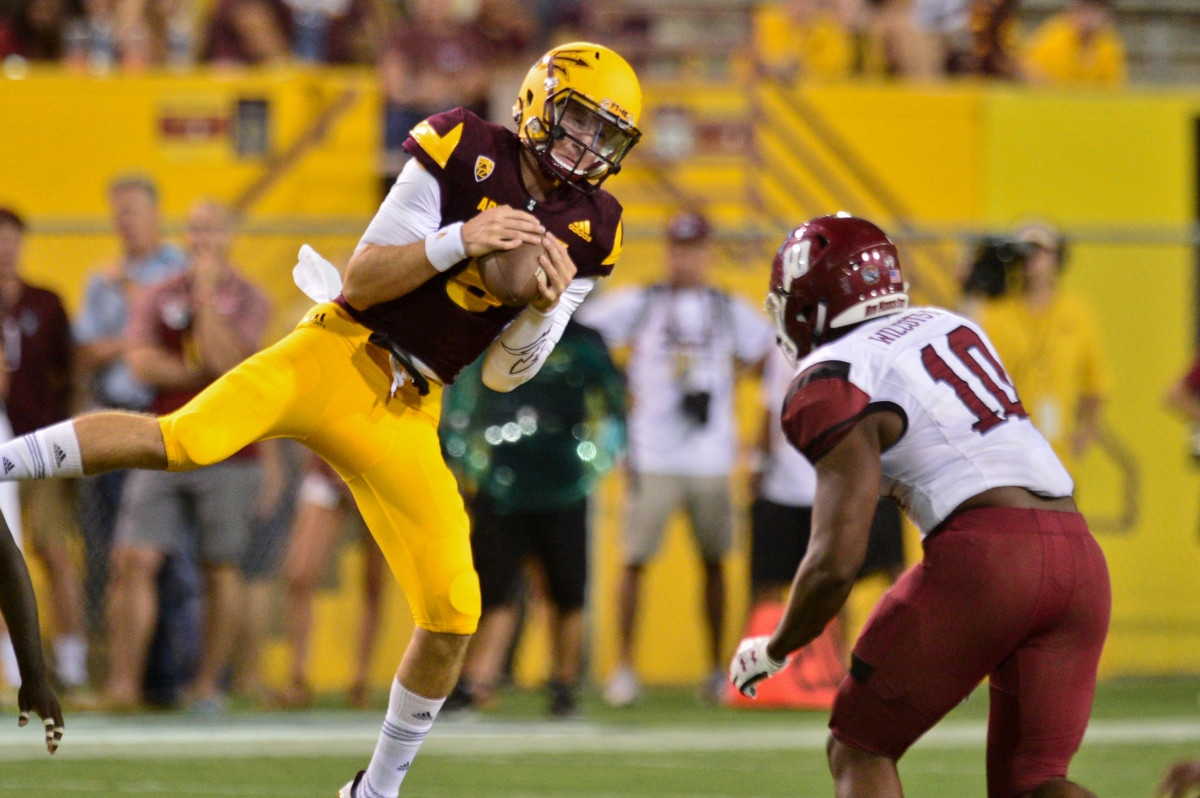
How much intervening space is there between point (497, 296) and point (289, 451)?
422 cm


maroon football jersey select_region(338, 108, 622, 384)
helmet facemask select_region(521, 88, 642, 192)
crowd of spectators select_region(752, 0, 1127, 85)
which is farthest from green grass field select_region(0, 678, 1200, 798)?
crowd of spectators select_region(752, 0, 1127, 85)

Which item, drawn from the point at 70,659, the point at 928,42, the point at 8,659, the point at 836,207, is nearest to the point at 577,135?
the point at 70,659

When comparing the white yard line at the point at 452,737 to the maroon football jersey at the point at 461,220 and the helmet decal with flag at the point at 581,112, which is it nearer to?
the maroon football jersey at the point at 461,220

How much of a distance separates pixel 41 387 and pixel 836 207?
447cm

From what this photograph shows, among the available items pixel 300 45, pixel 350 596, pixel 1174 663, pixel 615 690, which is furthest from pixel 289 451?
→ pixel 1174 663

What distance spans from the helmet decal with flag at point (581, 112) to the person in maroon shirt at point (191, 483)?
3.16 metres

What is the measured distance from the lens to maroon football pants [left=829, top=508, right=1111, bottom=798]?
3336 millimetres

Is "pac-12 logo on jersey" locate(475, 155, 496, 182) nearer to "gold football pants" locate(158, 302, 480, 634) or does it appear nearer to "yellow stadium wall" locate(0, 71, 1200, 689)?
"gold football pants" locate(158, 302, 480, 634)

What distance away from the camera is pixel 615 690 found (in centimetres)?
762

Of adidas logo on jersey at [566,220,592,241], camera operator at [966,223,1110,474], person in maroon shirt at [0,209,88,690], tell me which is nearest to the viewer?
adidas logo on jersey at [566,220,592,241]

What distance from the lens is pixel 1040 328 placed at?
8.23 m

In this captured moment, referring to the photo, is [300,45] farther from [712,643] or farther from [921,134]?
[712,643]

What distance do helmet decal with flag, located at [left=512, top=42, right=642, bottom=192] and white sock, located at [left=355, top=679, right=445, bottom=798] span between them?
1.43m

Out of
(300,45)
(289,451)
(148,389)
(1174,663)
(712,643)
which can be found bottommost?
(1174,663)
